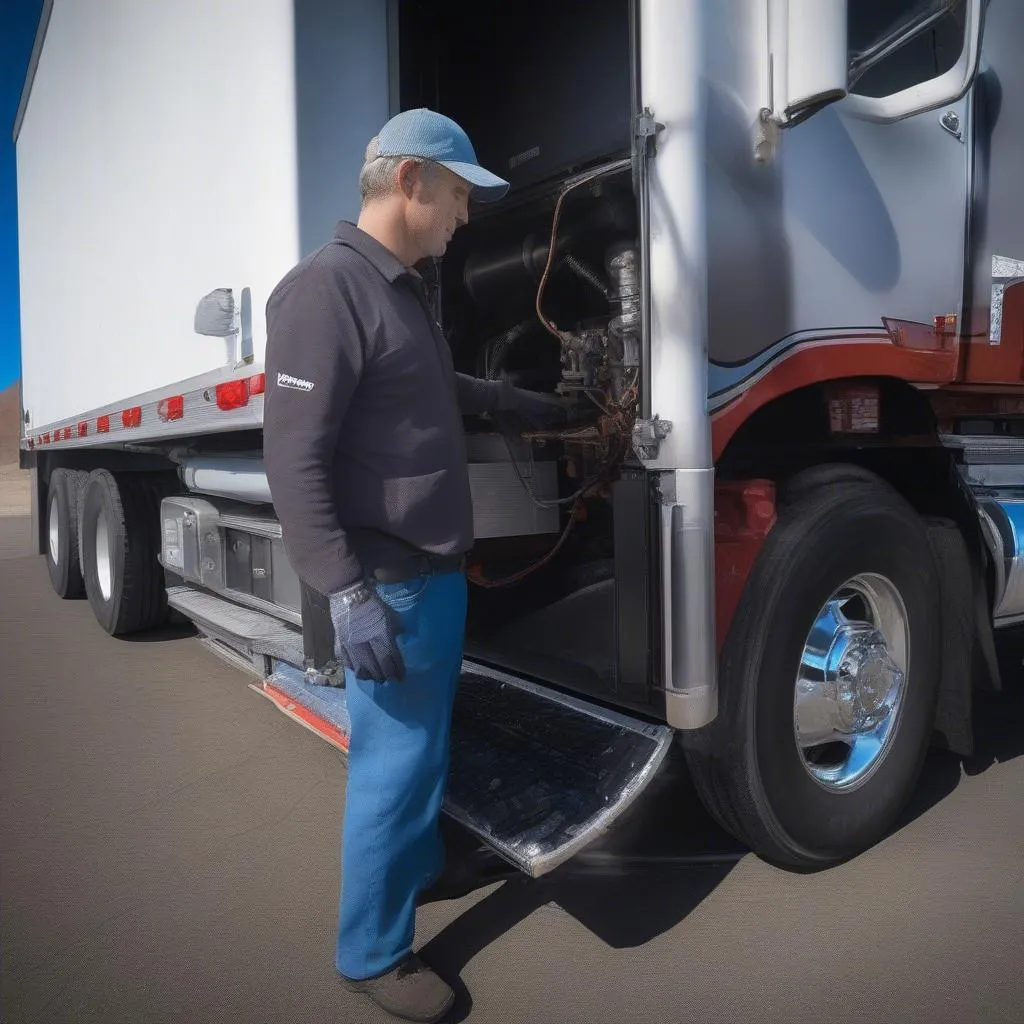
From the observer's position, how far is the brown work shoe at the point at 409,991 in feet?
6.54

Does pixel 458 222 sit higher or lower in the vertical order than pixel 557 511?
higher

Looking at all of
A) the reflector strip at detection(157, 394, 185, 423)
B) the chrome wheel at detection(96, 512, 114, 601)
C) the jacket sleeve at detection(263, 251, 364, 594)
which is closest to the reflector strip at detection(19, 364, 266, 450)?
the reflector strip at detection(157, 394, 185, 423)

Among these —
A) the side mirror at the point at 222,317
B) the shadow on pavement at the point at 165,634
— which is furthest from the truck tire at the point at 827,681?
the shadow on pavement at the point at 165,634

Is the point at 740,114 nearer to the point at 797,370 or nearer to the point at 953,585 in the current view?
the point at 797,370

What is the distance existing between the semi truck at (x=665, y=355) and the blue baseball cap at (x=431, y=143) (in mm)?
441

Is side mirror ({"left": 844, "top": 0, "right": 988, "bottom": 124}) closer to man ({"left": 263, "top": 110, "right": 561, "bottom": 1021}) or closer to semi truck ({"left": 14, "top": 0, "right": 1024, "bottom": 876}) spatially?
semi truck ({"left": 14, "top": 0, "right": 1024, "bottom": 876})

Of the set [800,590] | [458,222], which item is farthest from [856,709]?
[458,222]

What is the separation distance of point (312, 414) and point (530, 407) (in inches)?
41.7

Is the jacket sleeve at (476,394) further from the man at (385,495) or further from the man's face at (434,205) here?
the man's face at (434,205)

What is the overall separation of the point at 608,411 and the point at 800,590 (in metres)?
0.71

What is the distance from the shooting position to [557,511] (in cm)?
307

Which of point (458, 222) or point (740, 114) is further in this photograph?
point (740, 114)

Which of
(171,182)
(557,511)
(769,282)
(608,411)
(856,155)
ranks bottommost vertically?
(557,511)

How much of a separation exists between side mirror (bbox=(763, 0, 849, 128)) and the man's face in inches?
33.8
